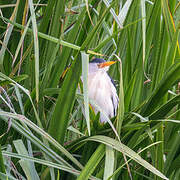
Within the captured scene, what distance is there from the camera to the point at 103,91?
2.04m

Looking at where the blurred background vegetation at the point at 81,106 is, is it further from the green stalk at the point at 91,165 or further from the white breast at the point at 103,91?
the white breast at the point at 103,91

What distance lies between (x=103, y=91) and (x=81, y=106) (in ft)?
2.70

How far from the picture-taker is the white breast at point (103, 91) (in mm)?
2025

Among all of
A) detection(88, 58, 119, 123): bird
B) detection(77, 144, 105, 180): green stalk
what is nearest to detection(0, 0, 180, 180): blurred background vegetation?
detection(77, 144, 105, 180): green stalk

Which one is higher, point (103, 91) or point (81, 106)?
point (81, 106)

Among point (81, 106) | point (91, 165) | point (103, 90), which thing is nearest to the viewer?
point (91, 165)

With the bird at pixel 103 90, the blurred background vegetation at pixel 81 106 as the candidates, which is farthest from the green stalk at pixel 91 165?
the bird at pixel 103 90

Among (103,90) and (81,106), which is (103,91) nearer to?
(103,90)

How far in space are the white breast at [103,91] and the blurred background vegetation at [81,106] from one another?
0.46 metres

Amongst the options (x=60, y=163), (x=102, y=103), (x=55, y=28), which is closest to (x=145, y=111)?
(x=60, y=163)

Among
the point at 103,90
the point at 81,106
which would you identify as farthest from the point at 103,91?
the point at 81,106

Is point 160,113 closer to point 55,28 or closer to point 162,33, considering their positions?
point 162,33

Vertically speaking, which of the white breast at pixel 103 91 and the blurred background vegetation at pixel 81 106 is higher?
the blurred background vegetation at pixel 81 106

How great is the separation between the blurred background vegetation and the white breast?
0.46 meters
